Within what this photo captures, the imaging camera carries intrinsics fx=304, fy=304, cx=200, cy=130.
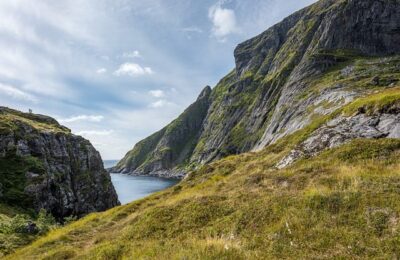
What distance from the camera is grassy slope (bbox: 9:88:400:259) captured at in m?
10.5

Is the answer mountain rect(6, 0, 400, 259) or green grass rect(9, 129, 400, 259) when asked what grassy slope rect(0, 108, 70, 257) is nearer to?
mountain rect(6, 0, 400, 259)

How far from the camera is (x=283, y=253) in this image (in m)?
10.3

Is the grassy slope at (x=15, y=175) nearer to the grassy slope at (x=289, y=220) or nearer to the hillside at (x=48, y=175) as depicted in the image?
the hillside at (x=48, y=175)

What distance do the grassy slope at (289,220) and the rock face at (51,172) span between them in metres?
50.5

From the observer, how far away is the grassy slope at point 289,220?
10.5 metres

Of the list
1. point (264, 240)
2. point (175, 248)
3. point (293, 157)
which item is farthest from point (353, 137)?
point (175, 248)

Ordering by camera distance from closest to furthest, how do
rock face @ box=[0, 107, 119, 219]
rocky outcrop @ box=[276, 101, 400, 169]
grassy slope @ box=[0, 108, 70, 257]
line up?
rocky outcrop @ box=[276, 101, 400, 169] → grassy slope @ box=[0, 108, 70, 257] → rock face @ box=[0, 107, 119, 219]

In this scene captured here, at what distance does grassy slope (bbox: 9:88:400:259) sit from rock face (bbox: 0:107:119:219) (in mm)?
50507

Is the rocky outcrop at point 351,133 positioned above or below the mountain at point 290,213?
above

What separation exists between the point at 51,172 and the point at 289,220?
80806mm

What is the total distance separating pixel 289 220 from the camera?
41.4 feet

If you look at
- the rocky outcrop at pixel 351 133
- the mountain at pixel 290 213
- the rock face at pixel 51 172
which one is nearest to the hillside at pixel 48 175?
the rock face at pixel 51 172

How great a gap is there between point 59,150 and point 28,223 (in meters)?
69.5

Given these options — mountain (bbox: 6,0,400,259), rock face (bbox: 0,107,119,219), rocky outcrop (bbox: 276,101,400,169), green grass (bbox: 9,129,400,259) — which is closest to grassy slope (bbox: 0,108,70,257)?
rock face (bbox: 0,107,119,219)
